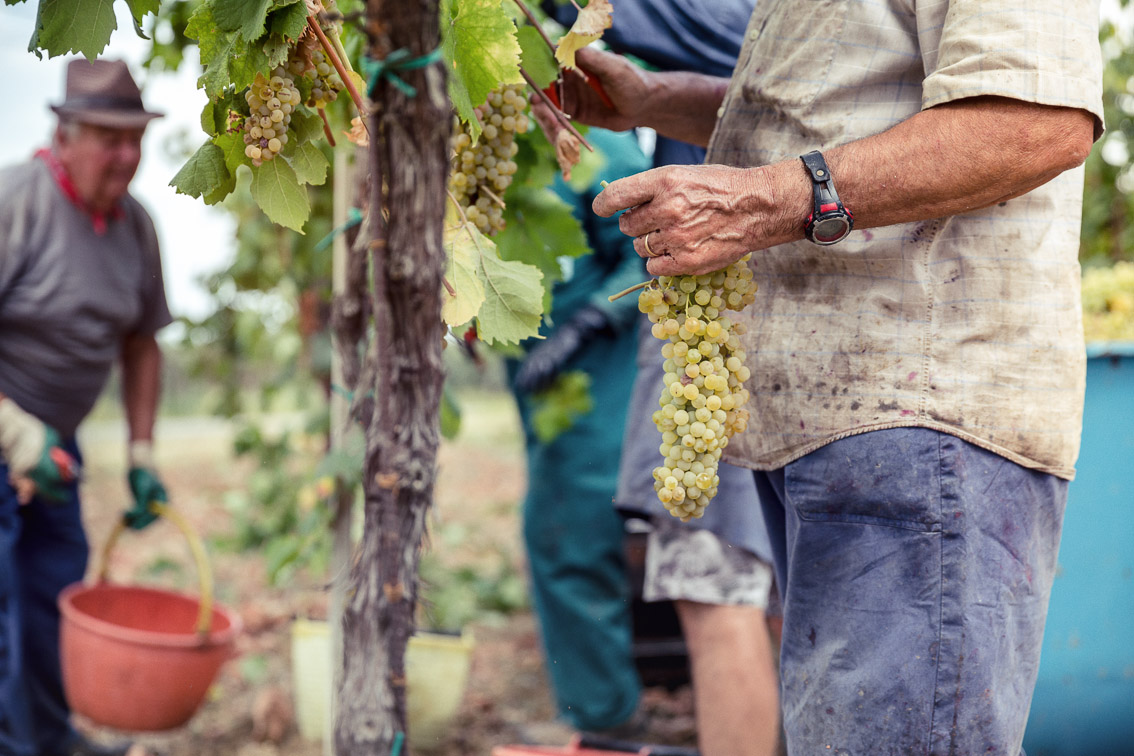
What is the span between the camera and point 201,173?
1.16 m

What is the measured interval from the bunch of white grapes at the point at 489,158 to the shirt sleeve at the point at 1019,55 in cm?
60

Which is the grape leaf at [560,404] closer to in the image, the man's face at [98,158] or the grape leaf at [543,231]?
the grape leaf at [543,231]

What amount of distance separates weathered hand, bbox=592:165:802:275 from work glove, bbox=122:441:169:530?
2.61 m

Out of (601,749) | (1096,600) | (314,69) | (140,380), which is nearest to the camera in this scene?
(314,69)

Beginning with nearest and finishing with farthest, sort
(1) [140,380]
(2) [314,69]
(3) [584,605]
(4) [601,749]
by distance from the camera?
(2) [314,69]
(4) [601,749]
(3) [584,605]
(1) [140,380]

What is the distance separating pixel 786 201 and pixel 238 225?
10.9ft

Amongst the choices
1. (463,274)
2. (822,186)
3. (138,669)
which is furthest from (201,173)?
(138,669)

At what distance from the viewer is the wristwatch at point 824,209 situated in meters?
1.08

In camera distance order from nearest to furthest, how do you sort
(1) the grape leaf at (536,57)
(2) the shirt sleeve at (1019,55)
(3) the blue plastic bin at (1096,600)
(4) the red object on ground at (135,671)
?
1. (2) the shirt sleeve at (1019,55)
2. (1) the grape leaf at (536,57)
3. (3) the blue plastic bin at (1096,600)
4. (4) the red object on ground at (135,671)

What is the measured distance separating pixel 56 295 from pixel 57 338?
144 millimetres

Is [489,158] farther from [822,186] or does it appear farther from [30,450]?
[30,450]

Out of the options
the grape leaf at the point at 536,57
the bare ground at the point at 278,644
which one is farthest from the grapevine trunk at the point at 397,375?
the grape leaf at the point at 536,57

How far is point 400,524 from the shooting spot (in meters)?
0.85

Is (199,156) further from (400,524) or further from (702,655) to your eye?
(702,655)
